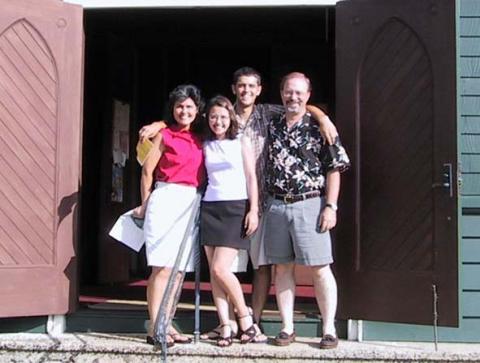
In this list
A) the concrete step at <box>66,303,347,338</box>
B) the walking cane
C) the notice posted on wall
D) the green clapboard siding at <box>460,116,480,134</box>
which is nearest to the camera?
the walking cane

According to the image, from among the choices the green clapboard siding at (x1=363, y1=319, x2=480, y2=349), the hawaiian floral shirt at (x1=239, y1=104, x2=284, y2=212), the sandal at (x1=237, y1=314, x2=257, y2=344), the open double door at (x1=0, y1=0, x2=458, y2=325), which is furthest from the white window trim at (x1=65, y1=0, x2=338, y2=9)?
the green clapboard siding at (x1=363, y1=319, x2=480, y2=349)

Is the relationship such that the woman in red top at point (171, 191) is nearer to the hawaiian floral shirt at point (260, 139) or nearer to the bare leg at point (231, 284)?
the bare leg at point (231, 284)

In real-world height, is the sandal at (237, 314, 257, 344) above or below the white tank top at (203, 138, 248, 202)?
below

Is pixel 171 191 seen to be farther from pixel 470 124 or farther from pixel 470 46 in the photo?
pixel 470 46

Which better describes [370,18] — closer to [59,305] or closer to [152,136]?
[152,136]

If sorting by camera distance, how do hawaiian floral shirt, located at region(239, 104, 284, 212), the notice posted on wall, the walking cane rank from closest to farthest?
the walking cane, hawaiian floral shirt, located at region(239, 104, 284, 212), the notice posted on wall

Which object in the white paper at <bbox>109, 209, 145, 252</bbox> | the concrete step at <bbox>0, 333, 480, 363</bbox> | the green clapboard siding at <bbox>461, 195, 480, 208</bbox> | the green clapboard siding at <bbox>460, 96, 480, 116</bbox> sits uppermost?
the green clapboard siding at <bbox>460, 96, 480, 116</bbox>

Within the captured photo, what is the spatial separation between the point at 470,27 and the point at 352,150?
111 cm

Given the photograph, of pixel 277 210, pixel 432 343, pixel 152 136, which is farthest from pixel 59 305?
pixel 432 343

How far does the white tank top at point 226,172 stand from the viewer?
12.1 feet

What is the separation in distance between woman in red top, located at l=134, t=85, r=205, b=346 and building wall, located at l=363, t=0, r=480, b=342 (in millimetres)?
1231

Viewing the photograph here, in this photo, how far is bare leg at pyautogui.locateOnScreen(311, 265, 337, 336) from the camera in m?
3.68

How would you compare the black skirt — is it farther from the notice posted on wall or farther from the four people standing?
the notice posted on wall

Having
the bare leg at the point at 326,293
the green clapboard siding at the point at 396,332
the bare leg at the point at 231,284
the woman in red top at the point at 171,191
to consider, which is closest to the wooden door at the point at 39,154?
the woman in red top at the point at 171,191
